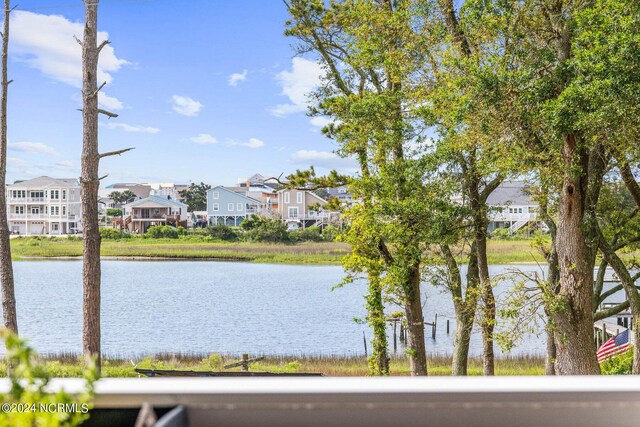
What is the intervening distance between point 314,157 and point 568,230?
5.32m

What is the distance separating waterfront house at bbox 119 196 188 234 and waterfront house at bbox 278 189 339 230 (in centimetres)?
163

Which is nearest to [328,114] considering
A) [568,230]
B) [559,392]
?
[568,230]

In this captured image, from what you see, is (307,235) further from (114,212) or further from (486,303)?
(486,303)

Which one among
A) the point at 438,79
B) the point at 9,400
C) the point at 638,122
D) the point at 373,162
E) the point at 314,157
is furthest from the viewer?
the point at 314,157

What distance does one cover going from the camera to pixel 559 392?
36.8 inches

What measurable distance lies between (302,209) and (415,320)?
76.5 inches

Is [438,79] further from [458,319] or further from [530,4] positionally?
[458,319]

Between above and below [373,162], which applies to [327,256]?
below

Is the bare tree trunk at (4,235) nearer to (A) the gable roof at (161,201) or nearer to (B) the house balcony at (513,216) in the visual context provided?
(A) the gable roof at (161,201)

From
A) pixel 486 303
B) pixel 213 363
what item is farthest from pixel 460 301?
pixel 213 363

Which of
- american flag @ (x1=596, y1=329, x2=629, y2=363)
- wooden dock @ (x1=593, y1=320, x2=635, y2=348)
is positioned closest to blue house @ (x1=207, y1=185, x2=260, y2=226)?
american flag @ (x1=596, y1=329, x2=629, y2=363)

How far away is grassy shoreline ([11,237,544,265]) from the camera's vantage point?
8125mm

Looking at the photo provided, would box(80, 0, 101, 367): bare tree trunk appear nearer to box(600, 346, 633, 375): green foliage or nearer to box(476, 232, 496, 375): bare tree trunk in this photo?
box(476, 232, 496, 375): bare tree trunk

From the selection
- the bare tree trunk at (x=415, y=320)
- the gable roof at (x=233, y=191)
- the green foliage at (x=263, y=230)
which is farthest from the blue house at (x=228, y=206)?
the bare tree trunk at (x=415, y=320)
